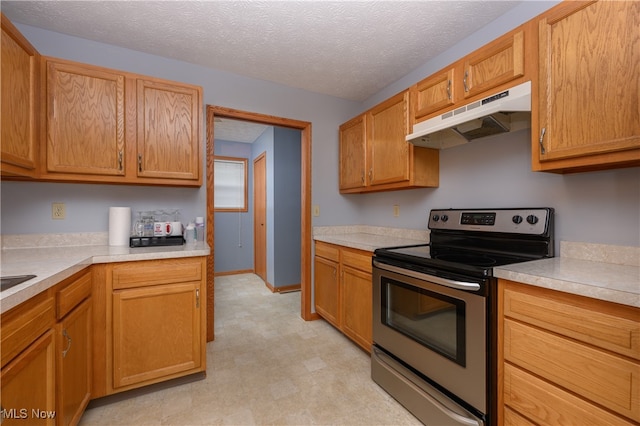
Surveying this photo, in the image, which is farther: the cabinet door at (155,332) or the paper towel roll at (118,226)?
the paper towel roll at (118,226)

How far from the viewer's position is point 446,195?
2.28m

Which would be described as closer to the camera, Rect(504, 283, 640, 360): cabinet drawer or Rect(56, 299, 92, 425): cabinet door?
Rect(504, 283, 640, 360): cabinet drawer

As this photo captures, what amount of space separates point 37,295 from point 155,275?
63cm

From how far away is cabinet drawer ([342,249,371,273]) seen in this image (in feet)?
7.14

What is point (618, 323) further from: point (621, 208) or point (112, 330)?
point (112, 330)

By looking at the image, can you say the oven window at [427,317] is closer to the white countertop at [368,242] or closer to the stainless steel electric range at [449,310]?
the stainless steel electric range at [449,310]

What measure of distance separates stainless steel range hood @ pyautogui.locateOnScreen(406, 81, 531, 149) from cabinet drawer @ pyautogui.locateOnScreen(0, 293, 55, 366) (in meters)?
2.21

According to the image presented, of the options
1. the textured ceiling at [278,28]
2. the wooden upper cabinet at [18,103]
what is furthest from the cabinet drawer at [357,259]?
the wooden upper cabinet at [18,103]

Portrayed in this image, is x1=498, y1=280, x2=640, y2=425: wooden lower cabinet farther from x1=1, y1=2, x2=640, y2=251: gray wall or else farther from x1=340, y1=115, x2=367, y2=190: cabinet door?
x1=340, y1=115, x2=367, y2=190: cabinet door

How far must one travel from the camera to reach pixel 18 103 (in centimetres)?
154

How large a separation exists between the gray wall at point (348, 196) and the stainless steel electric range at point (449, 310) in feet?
0.60

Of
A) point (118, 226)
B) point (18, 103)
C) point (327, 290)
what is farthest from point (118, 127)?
Result: point (327, 290)

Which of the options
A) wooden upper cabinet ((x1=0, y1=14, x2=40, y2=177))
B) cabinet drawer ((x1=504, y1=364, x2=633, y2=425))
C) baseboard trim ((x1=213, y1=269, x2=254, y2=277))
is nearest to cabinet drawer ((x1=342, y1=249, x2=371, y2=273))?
cabinet drawer ((x1=504, y1=364, x2=633, y2=425))

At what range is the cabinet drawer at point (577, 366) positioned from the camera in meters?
0.92
